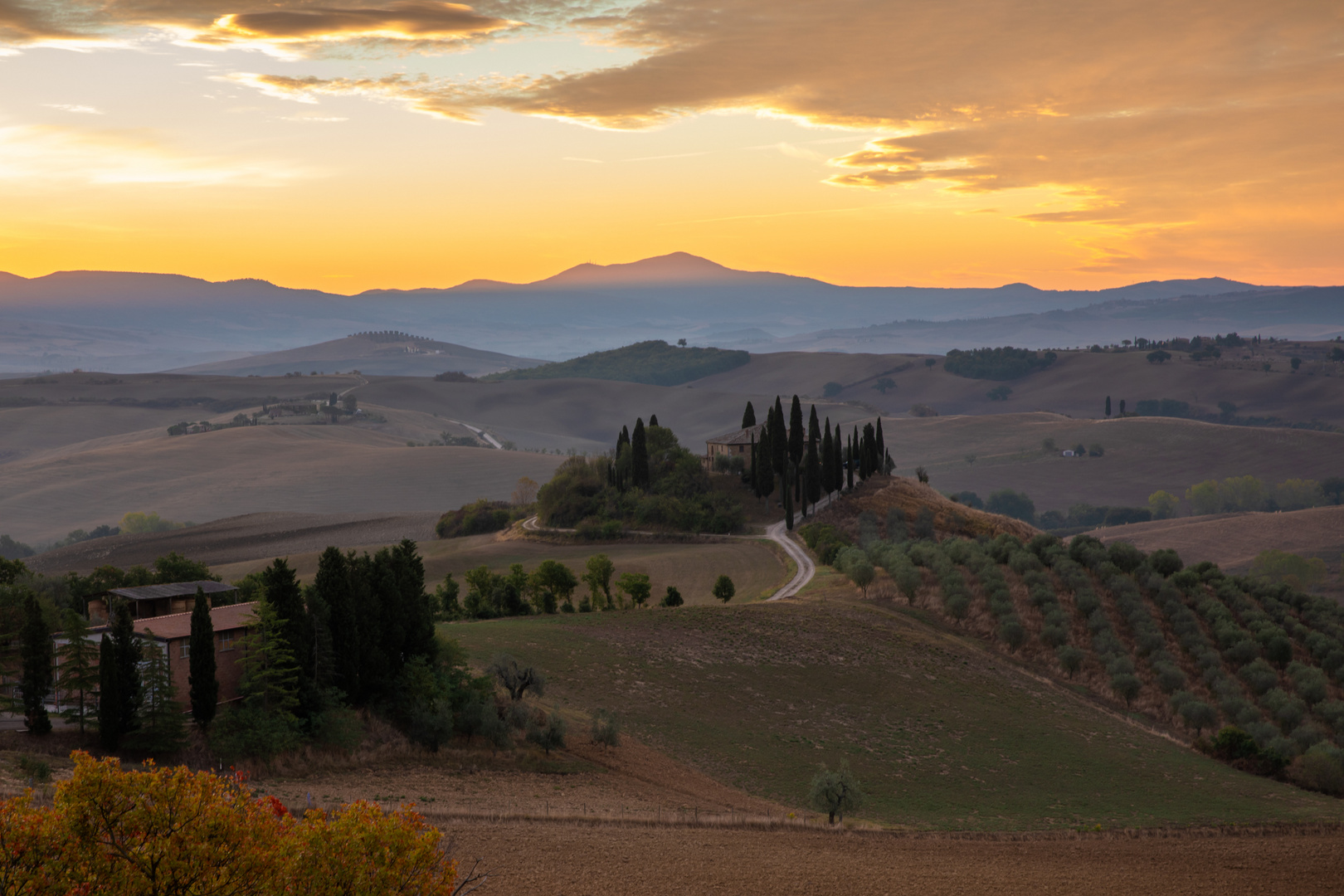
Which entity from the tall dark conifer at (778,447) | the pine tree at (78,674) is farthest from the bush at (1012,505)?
the pine tree at (78,674)

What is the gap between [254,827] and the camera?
1334cm

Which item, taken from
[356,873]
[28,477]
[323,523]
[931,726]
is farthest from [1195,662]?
[28,477]

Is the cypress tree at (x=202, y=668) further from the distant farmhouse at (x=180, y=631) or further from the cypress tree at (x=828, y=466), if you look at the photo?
the cypress tree at (x=828, y=466)

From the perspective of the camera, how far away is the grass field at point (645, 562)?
6825 cm

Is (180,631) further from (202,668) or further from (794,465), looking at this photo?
(794,465)

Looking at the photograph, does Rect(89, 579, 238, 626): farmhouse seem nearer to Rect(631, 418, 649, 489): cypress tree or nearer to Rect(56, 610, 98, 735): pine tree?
Rect(56, 610, 98, 735): pine tree

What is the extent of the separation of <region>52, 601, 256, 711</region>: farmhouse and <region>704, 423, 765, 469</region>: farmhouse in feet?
225

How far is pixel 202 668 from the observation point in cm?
2711

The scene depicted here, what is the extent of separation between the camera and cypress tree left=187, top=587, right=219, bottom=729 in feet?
88.9

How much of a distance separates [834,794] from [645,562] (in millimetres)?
47888

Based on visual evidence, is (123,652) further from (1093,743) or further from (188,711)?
(1093,743)

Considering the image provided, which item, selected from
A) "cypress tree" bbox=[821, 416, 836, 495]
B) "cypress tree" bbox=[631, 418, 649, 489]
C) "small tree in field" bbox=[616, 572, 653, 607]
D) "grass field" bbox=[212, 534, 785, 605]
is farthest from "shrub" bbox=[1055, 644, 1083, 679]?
"cypress tree" bbox=[631, 418, 649, 489]

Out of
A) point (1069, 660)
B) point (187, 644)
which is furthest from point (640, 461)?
point (187, 644)

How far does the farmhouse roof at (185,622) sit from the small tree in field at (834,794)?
54.5 ft
